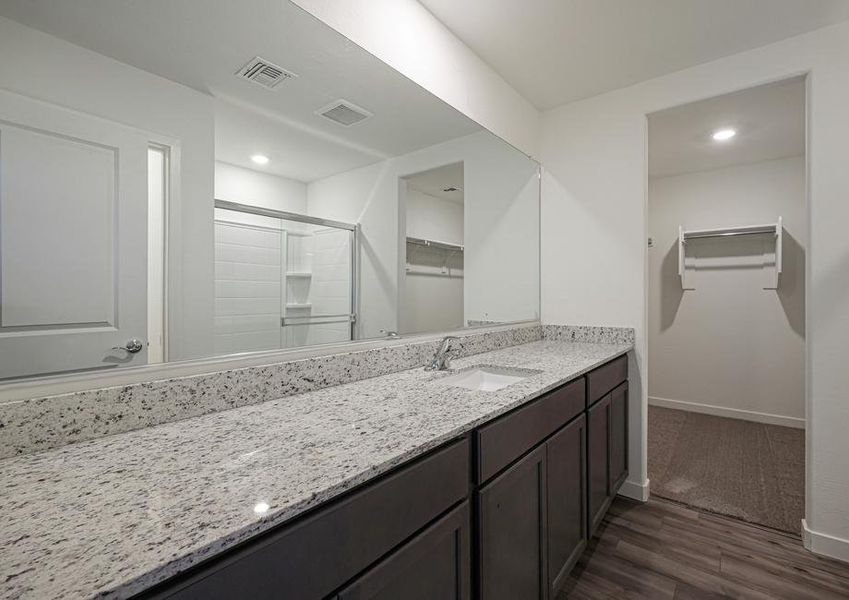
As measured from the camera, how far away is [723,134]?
119 inches

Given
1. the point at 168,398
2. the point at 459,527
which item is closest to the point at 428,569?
the point at 459,527

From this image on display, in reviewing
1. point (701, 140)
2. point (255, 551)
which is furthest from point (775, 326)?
point (255, 551)

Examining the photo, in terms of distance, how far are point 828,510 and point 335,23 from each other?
2.91 m

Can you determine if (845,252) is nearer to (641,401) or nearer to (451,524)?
(641,401)

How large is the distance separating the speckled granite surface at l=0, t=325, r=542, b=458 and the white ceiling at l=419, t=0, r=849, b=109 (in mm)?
1572

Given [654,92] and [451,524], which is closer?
[451,524]

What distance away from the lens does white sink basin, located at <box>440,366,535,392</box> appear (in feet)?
5.44

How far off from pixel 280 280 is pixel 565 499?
1305 mm

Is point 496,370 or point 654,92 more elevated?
point 654,92

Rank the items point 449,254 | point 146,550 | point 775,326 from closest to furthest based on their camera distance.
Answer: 1. point 146,550
2. point 449,254
3. point 775,326

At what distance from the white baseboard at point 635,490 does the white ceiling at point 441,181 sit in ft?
6.32

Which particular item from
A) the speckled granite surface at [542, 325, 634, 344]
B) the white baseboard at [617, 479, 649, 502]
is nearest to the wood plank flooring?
the white baseboard at [617, 479, 649, 502]

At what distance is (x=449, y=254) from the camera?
2.11 m

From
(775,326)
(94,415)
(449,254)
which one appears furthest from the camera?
(775,326)
